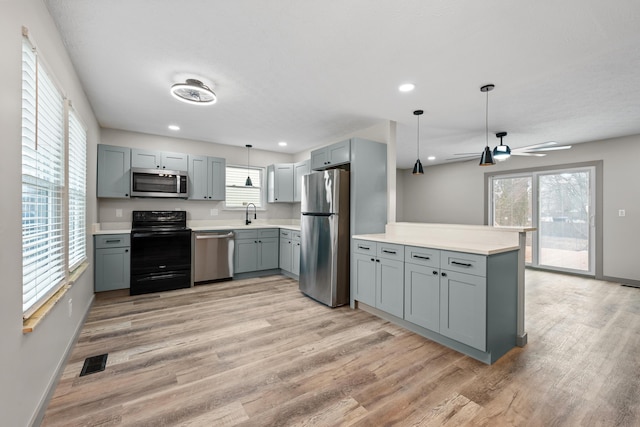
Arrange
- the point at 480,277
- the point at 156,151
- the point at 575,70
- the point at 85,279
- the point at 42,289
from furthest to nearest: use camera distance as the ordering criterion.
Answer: the point at 156,151
the point at 85,279
the point at 575,70
the point at 480,277
the point at 42,289

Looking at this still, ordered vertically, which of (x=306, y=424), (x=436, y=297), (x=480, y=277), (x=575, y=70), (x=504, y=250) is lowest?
(x=306, y=424)

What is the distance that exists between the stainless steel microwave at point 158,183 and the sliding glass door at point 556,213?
21.8ft

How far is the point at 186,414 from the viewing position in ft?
5.59

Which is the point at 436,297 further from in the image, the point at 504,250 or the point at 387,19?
Result: the point at 387,19

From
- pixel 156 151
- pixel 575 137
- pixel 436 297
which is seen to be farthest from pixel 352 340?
pixel 575 137

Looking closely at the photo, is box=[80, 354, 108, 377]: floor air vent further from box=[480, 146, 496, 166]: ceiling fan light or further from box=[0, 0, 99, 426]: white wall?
box=[480, 146, 496, 166]: ceiling fan light

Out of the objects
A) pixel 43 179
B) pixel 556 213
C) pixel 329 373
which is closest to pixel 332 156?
pixel 329 373

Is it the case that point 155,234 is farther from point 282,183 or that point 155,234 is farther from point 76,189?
point 282,183

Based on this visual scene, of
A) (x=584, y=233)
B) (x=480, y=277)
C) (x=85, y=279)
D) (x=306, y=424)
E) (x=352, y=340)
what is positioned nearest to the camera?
(x=306, y=424)

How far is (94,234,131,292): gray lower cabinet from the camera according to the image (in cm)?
376

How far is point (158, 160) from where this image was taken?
4.49 meters

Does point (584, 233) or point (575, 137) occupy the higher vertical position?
point (575, 137)

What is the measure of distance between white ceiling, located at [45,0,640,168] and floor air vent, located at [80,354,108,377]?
253 centimetres

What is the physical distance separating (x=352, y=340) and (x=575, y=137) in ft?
16.7
